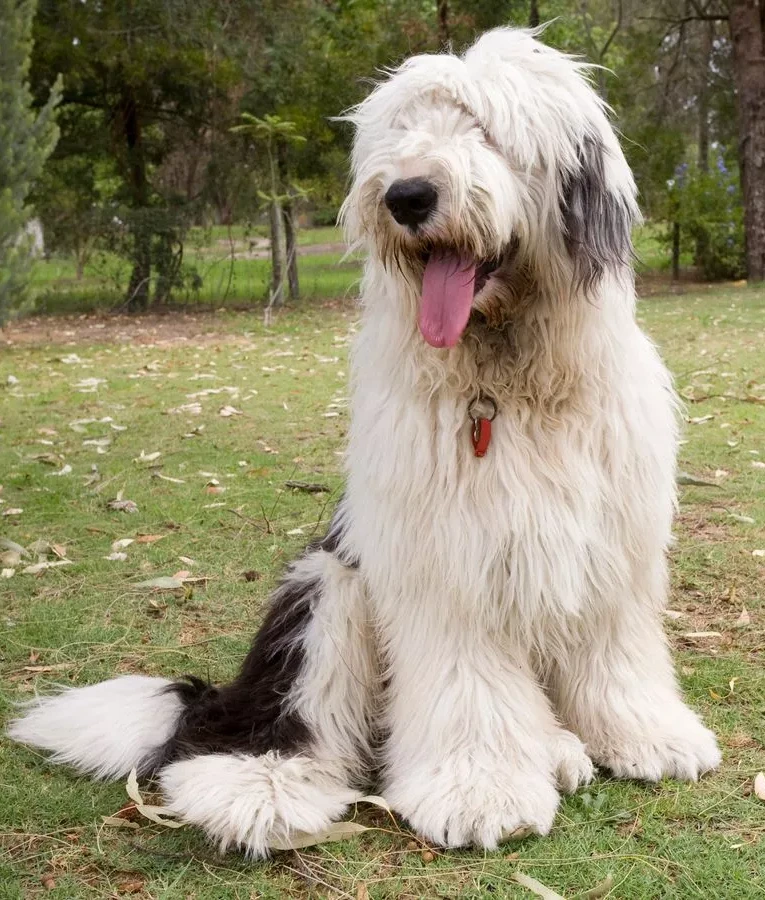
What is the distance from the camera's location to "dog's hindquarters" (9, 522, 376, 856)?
2391mm

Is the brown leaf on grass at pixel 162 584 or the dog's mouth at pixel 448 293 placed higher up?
the dog's mouth at pixel 448 293

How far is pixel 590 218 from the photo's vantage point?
7.75ft

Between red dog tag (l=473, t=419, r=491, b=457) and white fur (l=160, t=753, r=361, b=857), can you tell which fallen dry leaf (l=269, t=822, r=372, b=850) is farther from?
red dog tag (l=473, t=419, r=491, b=457)

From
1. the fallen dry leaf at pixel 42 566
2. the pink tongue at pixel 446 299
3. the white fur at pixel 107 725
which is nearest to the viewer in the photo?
the pink tongue at pixel 446 299

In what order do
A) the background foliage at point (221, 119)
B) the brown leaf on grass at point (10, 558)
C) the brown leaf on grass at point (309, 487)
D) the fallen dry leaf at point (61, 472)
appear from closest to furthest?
1. the brown leaf on grass at point (10, 558)
2. the brown leaf on grass at point (309, 487)
3. the fallen dry leaf at point (61, 472)
4. the background foliage at point (221, 119)

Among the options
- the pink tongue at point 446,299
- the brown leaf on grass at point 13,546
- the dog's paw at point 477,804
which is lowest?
the brown leaf on grass at point 13,546

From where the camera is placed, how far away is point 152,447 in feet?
21.8

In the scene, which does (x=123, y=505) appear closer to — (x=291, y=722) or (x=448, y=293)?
(x=291, y=722)

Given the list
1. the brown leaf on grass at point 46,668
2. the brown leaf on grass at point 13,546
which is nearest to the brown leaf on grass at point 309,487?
the brown leaf on grass at point 13,546

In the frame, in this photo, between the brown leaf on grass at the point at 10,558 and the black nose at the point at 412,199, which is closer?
the black nose at the point at 412,199

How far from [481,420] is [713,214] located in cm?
1541

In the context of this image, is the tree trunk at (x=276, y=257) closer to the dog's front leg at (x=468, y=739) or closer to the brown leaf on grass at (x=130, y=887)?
the dog's front leg at (x=468, y=739)

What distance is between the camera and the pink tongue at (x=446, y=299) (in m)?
2.30

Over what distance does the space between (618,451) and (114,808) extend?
156cm
